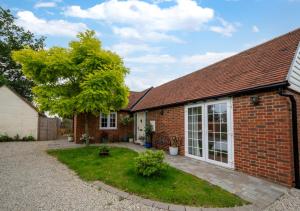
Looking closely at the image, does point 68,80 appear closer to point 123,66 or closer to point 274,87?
point 123,66

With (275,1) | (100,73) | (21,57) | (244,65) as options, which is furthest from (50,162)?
(275,1)

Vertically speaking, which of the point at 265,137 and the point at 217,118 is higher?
the point at 217,118

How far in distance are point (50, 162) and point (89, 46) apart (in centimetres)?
620

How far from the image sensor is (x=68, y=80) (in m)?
11.2

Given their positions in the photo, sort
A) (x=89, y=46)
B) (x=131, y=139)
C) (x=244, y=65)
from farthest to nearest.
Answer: (x=131, y=139) < (x=89, y=46) < (x=244, y=65)

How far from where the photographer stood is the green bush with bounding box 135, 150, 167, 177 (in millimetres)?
5562

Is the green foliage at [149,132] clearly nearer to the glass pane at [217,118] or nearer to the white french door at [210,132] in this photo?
the white french door at [210,132]

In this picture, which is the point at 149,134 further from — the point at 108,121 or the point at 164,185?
the point at 164,185

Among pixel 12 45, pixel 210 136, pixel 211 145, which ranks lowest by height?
pixel 211 145

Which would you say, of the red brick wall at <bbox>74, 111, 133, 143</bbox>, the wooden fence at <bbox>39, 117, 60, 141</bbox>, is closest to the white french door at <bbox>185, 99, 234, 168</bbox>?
the red brick wall at <bbox>74, 111, 133, 143</bbox>

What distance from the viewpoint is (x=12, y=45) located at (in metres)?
22.8

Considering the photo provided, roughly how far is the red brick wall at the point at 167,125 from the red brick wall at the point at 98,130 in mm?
3979

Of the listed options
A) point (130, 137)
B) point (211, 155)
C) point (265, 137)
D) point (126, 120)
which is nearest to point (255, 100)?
point (265, 137)

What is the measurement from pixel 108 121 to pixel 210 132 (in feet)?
32.2
